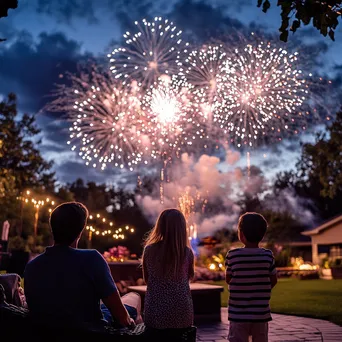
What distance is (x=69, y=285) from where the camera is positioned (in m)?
3.53

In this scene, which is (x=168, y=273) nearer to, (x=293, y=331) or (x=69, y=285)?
(x=69, y=285)

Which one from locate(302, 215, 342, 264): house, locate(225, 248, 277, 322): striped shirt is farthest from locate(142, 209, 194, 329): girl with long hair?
locate(302, 215, 342, 264): house

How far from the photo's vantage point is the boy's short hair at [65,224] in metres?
3.68

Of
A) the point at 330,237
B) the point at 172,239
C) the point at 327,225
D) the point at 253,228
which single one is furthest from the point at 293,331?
the point at 330,237

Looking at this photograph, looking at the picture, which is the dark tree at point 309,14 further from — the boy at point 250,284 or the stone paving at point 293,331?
the stone paving at point 293,331

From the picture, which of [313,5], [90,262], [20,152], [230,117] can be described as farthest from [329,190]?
[90,262]

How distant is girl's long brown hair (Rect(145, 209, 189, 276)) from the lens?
442cm

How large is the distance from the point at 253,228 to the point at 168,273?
84cm

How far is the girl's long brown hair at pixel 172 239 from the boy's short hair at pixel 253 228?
61 centimetres

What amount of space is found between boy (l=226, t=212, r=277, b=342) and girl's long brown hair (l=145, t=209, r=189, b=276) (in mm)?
590

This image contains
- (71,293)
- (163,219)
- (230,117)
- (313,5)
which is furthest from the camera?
(230,117)

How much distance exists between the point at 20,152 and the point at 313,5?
2562 centimetres

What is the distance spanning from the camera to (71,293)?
3523mm

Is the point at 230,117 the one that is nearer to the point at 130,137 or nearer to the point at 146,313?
the point at 130,137
